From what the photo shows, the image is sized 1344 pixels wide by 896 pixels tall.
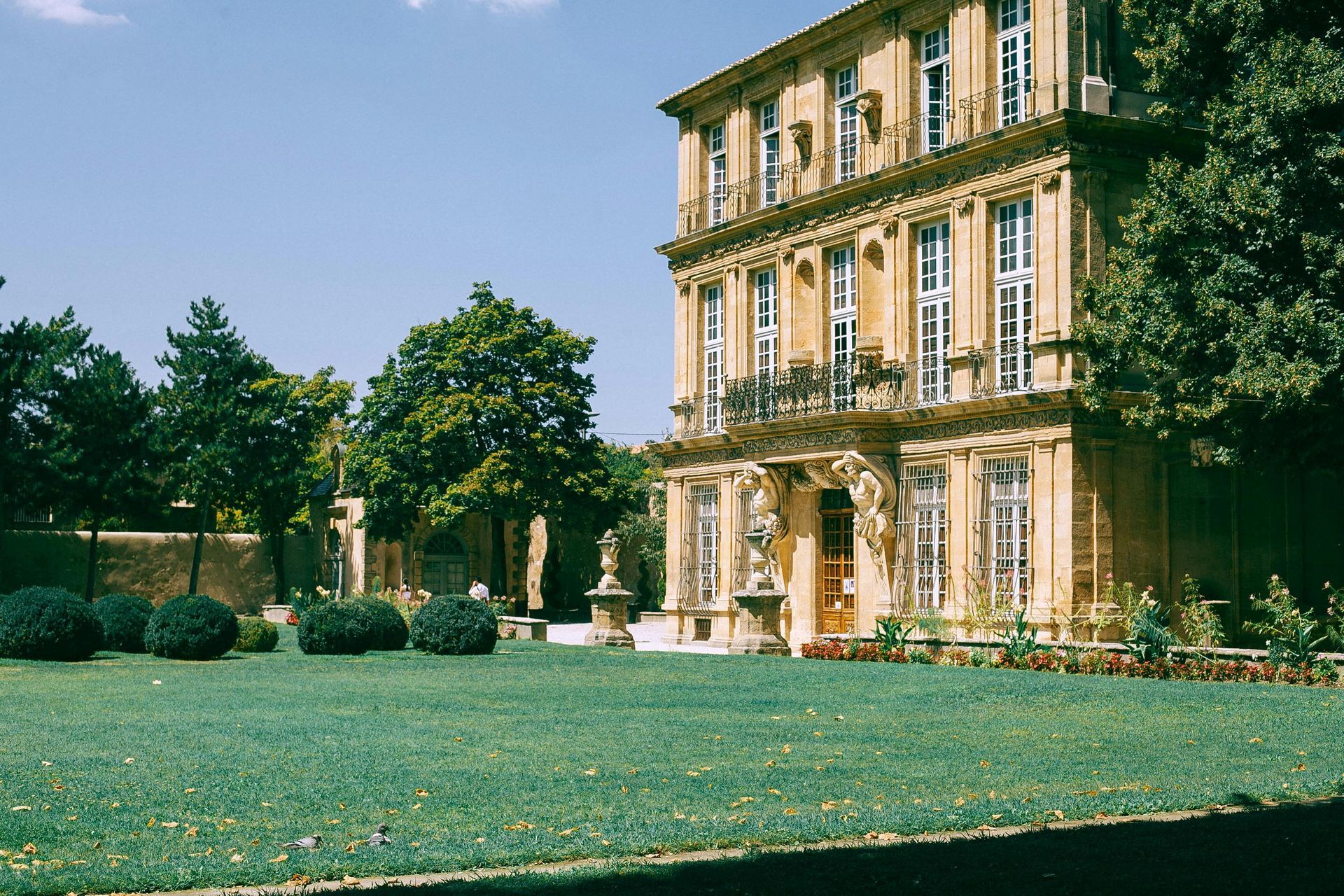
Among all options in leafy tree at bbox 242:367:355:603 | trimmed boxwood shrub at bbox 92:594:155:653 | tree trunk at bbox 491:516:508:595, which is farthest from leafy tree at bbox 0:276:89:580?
trimmed boxwood shrub at bbox 92:594:155:653

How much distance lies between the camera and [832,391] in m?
30.6

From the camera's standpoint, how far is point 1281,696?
55.5ft

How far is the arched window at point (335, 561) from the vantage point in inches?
2272

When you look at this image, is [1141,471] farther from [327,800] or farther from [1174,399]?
[327,800]

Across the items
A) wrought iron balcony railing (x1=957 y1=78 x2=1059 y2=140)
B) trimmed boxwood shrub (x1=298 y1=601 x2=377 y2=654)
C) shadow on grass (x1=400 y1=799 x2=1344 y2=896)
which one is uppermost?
wrought iron balcony railing (x1=957 y1=78 x2=1059 y2=140)

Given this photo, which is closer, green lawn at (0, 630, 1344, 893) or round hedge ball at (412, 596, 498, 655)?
green lawn at (0, 630, 1344, 893)

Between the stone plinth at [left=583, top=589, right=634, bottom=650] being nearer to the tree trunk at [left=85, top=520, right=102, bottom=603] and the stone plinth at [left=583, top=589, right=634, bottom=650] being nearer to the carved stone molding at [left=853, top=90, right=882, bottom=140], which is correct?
the carved stone molding at [left=853, top=90, right=882, bottom=140]

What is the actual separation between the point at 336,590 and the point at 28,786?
47.6 meters

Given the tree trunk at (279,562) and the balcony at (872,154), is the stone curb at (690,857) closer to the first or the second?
the balcony at (872,154)

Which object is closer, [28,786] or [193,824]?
[193,824]

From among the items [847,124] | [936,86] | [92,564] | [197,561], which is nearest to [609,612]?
[847,124]

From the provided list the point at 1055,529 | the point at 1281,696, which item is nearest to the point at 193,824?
the point at 1281,696

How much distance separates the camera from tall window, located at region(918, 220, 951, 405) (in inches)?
1125

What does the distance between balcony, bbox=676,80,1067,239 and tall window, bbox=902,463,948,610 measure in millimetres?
6107
